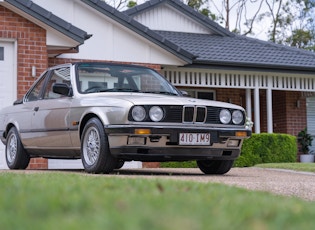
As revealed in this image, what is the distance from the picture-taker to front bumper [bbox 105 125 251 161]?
7.74 meters

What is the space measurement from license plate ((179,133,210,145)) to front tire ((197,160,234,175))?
39.7 inches

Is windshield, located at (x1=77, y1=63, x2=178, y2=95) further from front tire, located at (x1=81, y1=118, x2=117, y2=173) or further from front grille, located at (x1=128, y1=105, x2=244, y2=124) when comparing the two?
front grille, located at (x1=128, y1=105, x2=244, y2=124)

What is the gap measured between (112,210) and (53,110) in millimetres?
6117

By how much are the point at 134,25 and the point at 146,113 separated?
25.1 feet

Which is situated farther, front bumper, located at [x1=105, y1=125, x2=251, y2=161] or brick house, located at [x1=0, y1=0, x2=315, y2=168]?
brick house, located at [x1=0, y1=0, x2=315, y2=168]

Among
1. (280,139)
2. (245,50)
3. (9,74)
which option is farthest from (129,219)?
(245,50)

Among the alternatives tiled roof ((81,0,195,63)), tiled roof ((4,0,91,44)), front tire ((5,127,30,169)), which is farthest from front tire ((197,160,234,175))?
tiled roof ((81,0,195,63))

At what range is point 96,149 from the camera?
806 cm

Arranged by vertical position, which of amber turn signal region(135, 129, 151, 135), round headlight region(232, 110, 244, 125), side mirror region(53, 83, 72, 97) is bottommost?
amber turn signal region(135, 129, 151, 135)

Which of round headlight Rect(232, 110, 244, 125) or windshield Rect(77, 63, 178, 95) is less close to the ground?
windshield Rect(77, 63, 178, 95)

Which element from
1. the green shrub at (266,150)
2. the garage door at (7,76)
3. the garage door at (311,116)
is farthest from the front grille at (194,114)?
the garage door at (311,116)

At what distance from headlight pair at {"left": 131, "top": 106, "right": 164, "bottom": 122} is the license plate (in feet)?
1.14

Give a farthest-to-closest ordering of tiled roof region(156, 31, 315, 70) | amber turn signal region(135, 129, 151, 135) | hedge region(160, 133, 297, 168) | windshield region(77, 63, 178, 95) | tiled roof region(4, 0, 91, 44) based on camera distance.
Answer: tiled roof region(156, 31, 315, 70)
hedge region(160, 133, 297, 168)
tiled roof region(4, 0, 91, 44)
windshield region(77, 63, 178, 95)
amber turn signal region(135, 129, 151, 135)

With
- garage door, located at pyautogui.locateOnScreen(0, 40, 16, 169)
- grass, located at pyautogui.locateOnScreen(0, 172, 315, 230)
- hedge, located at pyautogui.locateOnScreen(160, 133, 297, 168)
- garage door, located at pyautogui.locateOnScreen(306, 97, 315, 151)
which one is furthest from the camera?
garage door, located at pyautogui.locateOnScreen(306, 97, 315, 151)
